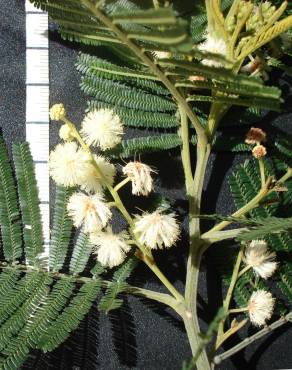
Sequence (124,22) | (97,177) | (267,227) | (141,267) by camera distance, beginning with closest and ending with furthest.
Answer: (124,22) < (267,227) < (97,177) < (141,267)

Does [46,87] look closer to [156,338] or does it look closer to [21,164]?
[21,164]

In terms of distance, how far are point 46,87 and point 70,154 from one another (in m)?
0.37

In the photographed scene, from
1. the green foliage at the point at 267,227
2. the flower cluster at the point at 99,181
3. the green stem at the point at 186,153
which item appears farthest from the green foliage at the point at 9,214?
the green foliage at the point at 267,227

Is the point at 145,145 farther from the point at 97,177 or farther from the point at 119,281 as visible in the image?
the point at 119,281

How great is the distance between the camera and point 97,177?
1061 millimetres

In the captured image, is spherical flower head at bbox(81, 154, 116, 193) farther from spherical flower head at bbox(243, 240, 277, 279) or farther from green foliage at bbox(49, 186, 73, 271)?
spherical flower head at bbox(243, 240, 277, 279)

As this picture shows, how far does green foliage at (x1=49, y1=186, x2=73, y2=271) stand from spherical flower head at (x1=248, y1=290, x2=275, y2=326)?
41 cm

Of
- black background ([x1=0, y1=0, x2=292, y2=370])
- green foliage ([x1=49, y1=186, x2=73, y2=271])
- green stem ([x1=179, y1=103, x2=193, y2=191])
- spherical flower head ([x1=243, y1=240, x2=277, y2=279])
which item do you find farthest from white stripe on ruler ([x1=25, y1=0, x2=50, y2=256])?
spherical flower head ([x1=243, y1=240, x2=277, y2=279])

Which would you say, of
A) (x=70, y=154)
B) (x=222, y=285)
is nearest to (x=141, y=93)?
(x=70, y=154)

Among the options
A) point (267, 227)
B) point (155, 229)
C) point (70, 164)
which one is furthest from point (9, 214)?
point (267, 227)

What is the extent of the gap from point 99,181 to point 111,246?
13 cm

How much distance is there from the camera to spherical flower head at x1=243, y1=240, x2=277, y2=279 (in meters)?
1.15

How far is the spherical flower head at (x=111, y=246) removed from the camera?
3.53 ft

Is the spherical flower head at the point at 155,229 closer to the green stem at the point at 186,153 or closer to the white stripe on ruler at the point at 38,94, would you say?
the green stem at the point at 186,153
